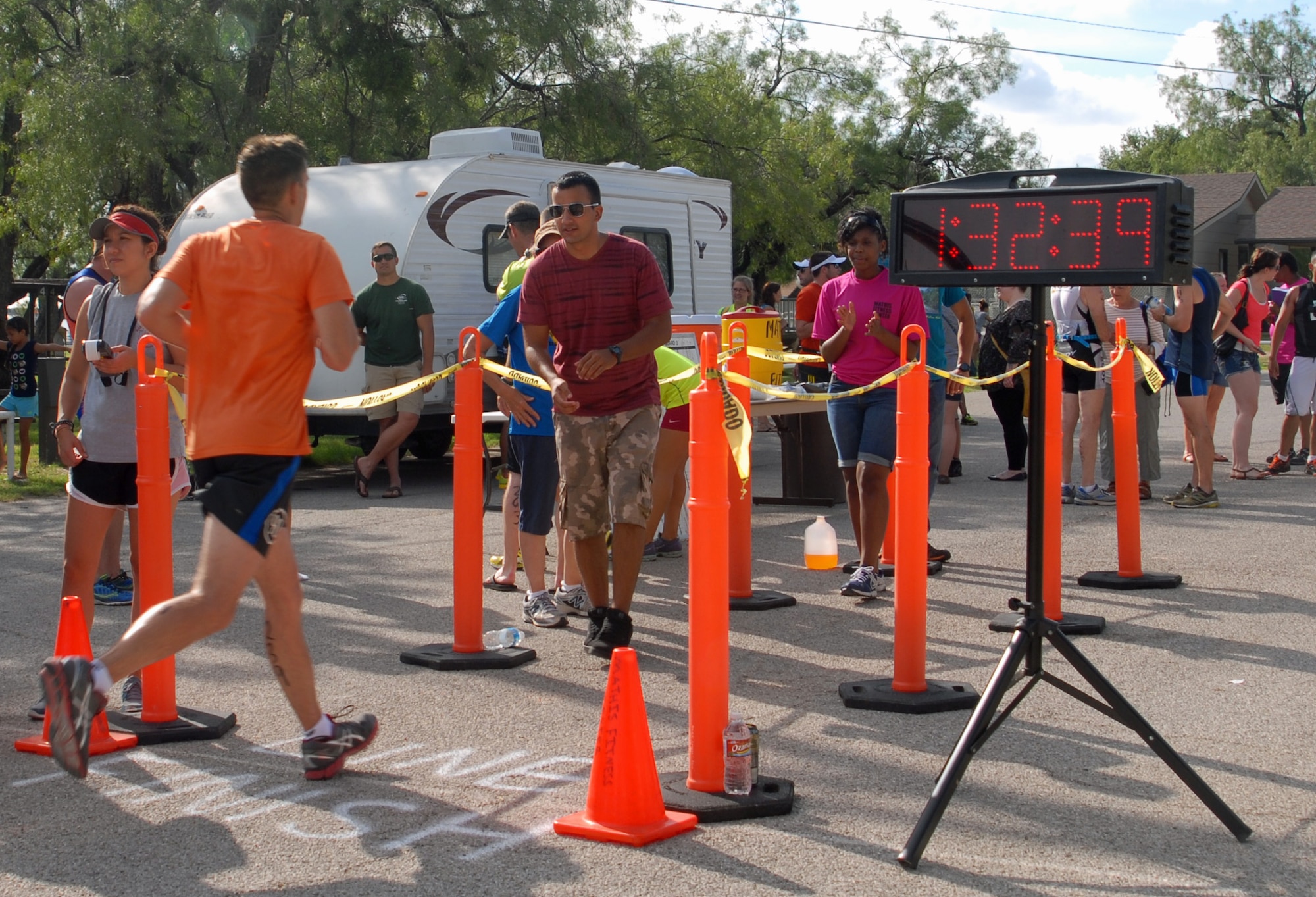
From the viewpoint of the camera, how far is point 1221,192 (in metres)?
56.8

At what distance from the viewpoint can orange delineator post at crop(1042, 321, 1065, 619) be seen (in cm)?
641

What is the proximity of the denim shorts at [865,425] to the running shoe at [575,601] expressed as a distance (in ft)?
5.03

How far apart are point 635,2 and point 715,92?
5212mm

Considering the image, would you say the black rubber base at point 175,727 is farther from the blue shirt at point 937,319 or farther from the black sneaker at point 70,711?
the blue shirt at point 937,319

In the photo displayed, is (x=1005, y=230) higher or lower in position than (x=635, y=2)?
lower

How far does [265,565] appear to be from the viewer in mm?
4121

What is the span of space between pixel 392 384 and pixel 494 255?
2066 mm

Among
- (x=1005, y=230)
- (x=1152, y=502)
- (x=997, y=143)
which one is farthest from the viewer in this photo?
(x=997, y=143)

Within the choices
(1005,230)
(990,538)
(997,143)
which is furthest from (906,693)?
(997,143)

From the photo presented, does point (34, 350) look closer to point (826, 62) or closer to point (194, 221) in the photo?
point (194, 221)

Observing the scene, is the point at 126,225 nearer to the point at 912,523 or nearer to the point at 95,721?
the point at 95,721

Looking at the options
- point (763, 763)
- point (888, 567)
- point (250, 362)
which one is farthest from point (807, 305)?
point (250, 362)

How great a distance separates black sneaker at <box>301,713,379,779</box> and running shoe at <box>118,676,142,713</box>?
111 centimetres

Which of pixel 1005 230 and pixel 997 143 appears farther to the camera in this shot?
pixel 997 143
